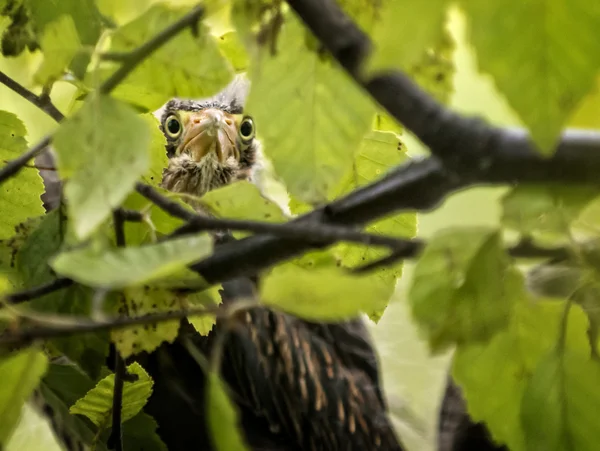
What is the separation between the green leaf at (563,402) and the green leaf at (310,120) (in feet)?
0.42

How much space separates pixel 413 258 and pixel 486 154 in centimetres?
5

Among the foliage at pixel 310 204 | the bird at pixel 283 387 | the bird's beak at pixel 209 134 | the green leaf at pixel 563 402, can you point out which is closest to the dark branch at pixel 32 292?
the foliage at pixel 310 204

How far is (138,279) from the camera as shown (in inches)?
7.8

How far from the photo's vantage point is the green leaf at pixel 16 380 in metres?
0.25

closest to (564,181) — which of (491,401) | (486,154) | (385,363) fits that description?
(486,154)

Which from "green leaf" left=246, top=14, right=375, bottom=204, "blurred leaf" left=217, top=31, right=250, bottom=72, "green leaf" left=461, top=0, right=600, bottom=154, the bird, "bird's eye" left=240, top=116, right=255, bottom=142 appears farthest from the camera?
"bird's eye" left=240, top=116, right=255, bottom=142

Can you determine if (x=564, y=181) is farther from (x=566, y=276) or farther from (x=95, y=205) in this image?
(x=95, y=205)

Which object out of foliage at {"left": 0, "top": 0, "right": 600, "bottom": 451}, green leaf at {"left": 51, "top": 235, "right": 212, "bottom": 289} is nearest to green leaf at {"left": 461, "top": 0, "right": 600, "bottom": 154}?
foliage at {"left": 0, "top": 0, "right": 600, "bottom": 451}

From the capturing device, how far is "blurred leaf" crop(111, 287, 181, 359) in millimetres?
315

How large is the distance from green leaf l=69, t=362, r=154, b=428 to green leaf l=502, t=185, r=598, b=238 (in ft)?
1.04

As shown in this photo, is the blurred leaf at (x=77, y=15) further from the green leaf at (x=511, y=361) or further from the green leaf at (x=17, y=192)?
the green leaf at (x=511, y=361)

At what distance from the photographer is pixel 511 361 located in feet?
1.00

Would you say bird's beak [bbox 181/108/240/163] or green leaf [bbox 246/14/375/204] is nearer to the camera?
green leaf [bbox 246/14/375/204]

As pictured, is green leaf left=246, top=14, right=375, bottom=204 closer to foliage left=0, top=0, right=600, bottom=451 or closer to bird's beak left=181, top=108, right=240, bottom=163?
foliage left=0, top=0, right=600, bottom=451
